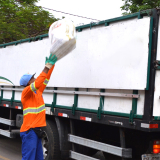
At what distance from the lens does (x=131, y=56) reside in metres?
4.07

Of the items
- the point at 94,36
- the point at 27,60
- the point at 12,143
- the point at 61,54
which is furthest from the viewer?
the point at 12,143

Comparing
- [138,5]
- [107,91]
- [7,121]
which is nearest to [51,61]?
[107,91]

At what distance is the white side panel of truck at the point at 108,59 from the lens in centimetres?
395

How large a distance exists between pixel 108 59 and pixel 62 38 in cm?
83

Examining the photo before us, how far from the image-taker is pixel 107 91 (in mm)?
4477

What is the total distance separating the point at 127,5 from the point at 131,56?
13956 millimetres

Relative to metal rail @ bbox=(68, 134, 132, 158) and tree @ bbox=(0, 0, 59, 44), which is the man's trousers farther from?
tree @ bbox=(0, 0, 59, 44)

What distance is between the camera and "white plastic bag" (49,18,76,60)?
4.02 meters

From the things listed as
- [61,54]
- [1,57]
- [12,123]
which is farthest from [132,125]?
[1,57]

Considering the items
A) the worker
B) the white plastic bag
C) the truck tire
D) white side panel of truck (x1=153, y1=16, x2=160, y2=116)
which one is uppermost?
the white plastic bag

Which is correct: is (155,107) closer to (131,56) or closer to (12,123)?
(131,56)

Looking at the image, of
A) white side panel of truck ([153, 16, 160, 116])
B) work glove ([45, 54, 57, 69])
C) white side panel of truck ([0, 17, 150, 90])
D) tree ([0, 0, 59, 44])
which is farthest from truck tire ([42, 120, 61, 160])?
tree ([0, 0, 59, 44])

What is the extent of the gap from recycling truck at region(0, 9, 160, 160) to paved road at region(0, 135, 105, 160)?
1.10 meters

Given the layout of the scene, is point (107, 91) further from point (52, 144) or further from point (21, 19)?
point (21, 19)
